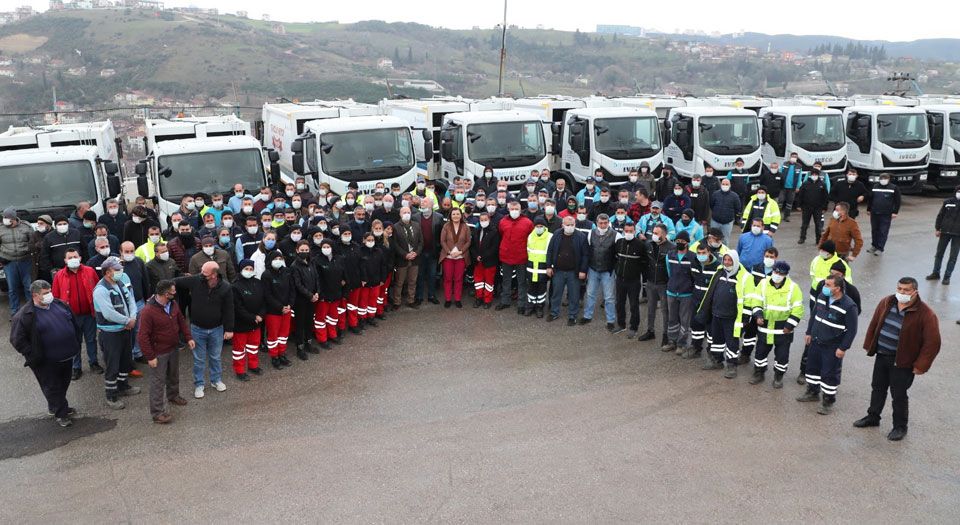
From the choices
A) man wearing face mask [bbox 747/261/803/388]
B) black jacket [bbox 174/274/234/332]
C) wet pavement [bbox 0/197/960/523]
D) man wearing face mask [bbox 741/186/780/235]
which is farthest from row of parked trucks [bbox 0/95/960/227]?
man wearing face mask [bbox 747/261/803/388]

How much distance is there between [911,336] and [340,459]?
5.25 meters

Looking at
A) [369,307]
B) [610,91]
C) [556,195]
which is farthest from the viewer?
[610,91]

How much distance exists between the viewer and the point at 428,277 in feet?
37.7

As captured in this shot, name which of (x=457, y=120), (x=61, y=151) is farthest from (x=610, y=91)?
(x=61, y=151)

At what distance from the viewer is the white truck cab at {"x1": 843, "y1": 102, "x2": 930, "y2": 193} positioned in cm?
1914

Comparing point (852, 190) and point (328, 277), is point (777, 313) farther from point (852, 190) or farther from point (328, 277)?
point (852, 190)

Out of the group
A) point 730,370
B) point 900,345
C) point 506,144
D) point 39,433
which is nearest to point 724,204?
point 506,144

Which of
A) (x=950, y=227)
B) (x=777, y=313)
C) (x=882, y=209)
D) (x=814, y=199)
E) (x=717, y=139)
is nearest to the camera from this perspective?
(x=777, y=313)

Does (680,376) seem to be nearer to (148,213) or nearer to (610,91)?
(148,213)

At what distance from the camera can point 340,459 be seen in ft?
22.0

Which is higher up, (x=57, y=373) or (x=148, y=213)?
(x=148, y=213)

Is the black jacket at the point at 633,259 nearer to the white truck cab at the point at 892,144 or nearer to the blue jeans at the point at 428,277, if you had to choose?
the blue jeans at the point at 428,277

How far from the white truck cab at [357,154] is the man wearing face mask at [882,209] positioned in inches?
339

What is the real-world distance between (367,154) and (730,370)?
26.1 feet
